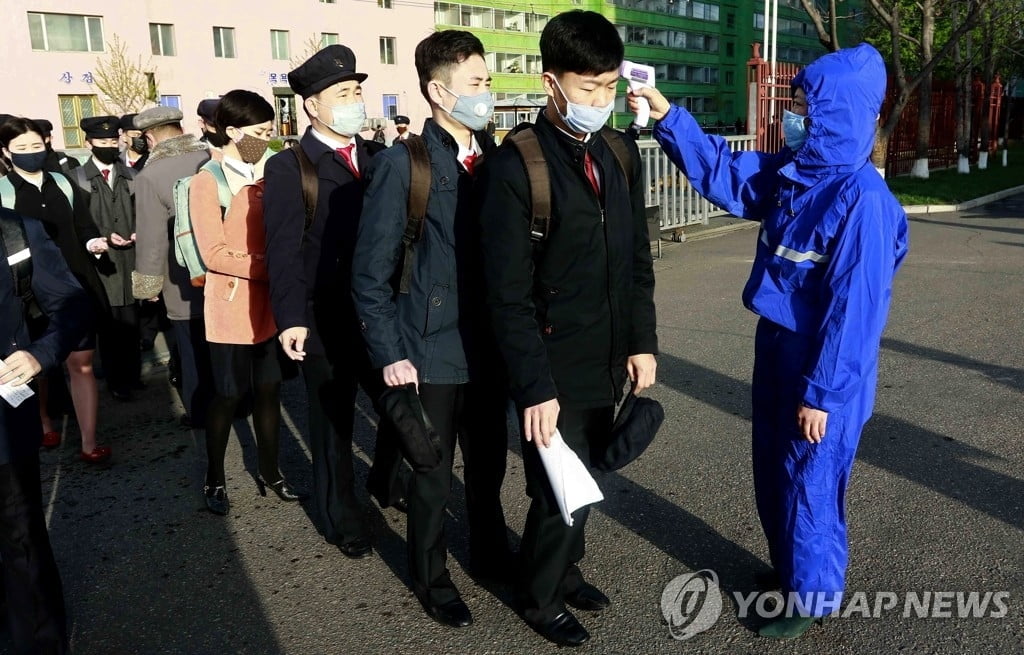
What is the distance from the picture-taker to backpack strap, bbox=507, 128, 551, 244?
265 centimetres

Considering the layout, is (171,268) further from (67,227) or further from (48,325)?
(48,325)

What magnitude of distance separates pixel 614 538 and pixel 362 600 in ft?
3.69

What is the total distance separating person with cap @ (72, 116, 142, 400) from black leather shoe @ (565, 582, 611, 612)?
4.22 meters

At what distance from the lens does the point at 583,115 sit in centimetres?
271

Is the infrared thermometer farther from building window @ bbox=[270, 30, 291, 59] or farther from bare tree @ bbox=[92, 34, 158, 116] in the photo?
building window @ bbox=[270, 30, 291, 59]

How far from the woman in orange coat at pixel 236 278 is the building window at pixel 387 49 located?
50.4 m

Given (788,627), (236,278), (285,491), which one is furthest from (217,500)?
(788,627)

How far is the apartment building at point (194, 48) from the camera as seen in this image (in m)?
38.1

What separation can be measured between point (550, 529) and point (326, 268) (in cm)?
147

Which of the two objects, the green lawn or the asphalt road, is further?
the green lawn

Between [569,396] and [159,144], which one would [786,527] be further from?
[159,144]

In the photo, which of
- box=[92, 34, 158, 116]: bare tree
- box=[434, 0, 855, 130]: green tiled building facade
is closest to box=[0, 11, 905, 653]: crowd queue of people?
box=[92, 34, 158, 116]: bare tree

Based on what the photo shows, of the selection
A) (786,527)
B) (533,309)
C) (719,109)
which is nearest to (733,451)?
(786,527)

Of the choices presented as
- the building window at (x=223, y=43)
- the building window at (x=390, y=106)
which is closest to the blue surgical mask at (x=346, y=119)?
the building window at (x=223, y=43)
